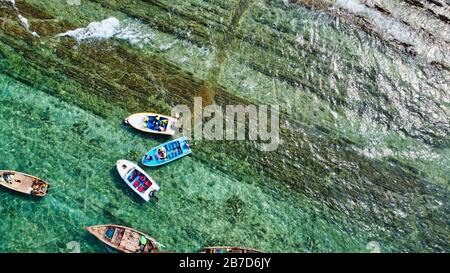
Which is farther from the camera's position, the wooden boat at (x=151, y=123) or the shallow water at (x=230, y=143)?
the wooden boat at (x=151, y=123)

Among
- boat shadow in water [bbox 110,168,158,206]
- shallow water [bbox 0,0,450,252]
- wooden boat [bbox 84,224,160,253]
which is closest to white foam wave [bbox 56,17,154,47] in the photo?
shallow water [bbox 0,0,450,252]

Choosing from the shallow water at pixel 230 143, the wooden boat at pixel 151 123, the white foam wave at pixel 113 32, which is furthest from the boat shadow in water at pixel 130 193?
the white foam wave at pixel 113 32

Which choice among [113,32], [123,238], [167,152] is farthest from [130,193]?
[113,32]

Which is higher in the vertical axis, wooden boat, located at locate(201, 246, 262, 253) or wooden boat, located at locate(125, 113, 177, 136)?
wooden boat, located at locate(125, 113, 177, 136)

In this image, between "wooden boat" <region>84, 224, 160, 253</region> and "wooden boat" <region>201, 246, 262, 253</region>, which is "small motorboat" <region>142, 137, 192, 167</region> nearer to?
"wooden boat" <region>84, 224, 160, 253</region>

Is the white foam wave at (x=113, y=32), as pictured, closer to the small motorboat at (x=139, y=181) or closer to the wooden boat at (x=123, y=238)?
the small motorboat at (x=139, y=181)
